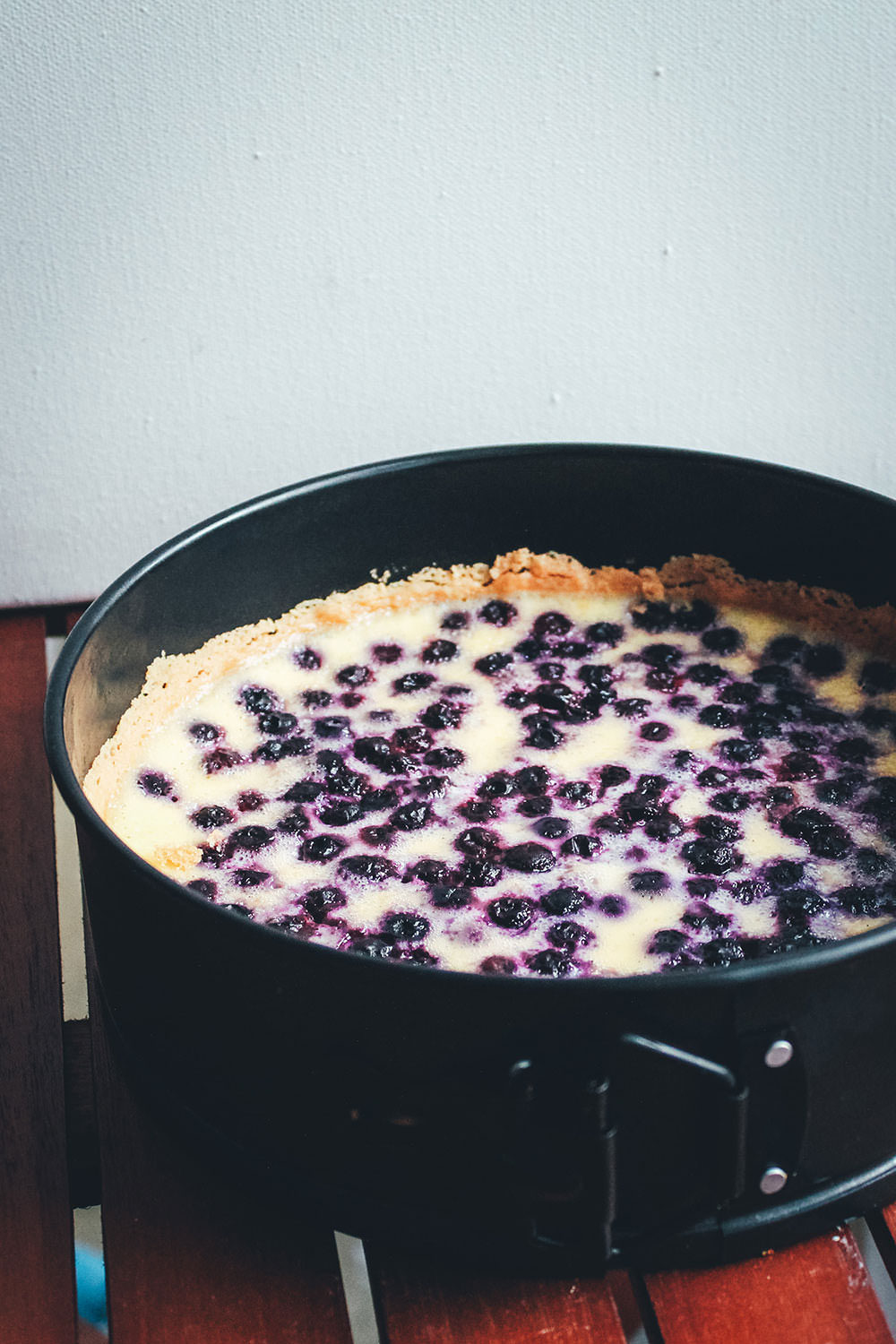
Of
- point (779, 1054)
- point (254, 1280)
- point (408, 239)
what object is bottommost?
point (254, 1280)

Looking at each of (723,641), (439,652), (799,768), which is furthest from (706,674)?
(439,652)

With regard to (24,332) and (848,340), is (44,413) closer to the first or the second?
(24,332)

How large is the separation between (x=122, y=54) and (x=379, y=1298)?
1.15 m

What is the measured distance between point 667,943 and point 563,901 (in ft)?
0.29

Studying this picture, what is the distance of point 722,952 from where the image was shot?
40.5 inches

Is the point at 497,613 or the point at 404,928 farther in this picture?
the point at 497,613

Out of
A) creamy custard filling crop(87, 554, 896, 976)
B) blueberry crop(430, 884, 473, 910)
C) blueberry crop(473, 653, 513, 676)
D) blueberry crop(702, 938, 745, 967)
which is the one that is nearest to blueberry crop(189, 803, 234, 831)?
creamy custard filling crop(87, 554, 896, 976)

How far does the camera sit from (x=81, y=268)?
1.46m

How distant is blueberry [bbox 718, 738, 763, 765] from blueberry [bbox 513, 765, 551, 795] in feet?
0.55

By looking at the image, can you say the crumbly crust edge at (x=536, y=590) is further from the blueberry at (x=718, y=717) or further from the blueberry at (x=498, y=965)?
the blueberry at (x=498, y=965)

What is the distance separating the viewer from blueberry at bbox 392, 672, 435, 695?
1.37 m

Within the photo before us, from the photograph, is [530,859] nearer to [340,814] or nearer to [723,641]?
[340,814]

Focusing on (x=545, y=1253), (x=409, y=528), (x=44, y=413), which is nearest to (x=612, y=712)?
(x=409, y=528)

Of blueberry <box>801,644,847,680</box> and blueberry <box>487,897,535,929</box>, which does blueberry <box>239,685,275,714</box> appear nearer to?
blueberry <box>487,897,535,929</box>
